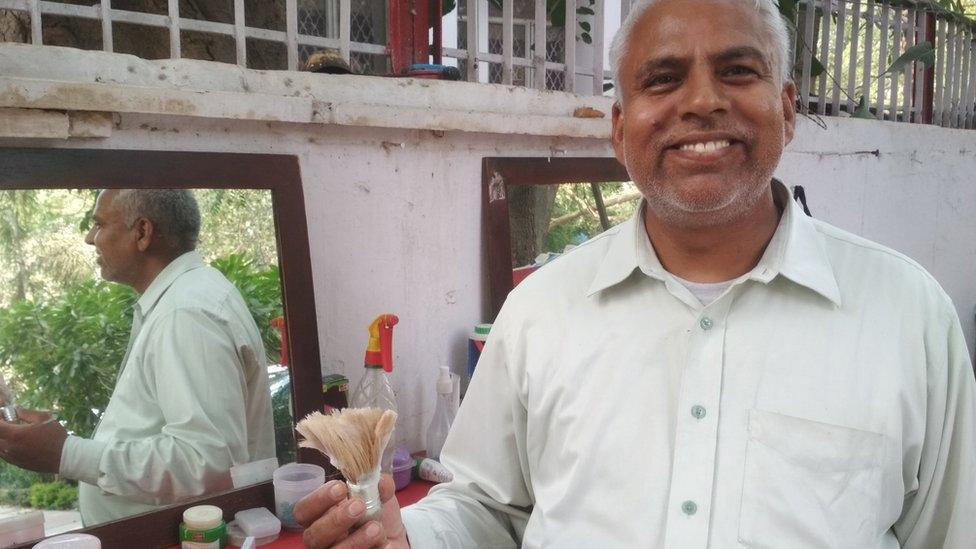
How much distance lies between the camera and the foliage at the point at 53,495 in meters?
1.63

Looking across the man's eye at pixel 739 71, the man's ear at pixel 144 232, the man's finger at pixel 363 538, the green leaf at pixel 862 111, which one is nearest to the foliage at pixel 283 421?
the man's ear at pixel 144 232

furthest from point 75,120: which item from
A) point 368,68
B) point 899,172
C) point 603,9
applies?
point 899,172

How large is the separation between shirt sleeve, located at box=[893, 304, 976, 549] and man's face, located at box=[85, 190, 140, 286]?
1.63 m

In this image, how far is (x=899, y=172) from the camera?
14.7ft

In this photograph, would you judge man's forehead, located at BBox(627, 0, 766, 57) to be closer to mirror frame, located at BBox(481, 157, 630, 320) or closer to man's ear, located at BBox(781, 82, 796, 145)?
man's ear, located at BBox(781, 82, 796, 145)

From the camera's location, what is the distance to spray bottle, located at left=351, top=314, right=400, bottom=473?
2111mm

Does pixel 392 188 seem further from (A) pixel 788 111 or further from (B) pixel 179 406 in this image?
(A) pixel 788 111

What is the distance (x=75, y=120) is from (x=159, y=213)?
0.88 ft

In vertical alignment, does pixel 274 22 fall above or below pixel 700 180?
above

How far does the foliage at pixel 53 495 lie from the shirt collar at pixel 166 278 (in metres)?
0.40

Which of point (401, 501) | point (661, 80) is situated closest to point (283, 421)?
point (401, 501)

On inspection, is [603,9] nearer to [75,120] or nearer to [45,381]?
[75,120]

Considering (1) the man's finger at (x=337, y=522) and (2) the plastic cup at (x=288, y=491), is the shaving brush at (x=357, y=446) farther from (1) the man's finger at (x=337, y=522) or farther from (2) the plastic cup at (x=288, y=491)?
(2) the plastic cup at (x=288, y=491)

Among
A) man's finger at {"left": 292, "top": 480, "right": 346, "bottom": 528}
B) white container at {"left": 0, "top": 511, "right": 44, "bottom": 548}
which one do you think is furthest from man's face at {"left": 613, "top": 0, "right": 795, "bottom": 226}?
white container at {"left": 0, "top": 511, "right": 44, "bottom": 548}
